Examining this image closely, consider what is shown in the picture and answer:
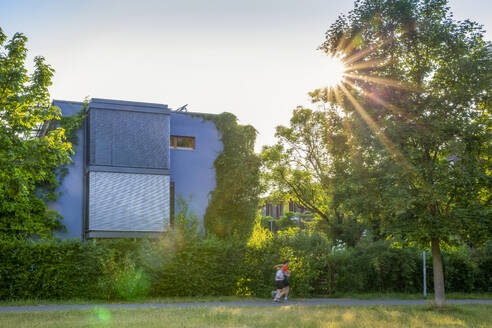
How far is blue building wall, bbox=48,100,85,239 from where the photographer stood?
2641cm

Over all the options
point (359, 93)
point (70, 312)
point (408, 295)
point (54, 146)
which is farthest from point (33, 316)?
point (408, 295)

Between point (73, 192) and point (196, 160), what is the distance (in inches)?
269

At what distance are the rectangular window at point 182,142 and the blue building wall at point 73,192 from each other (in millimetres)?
4982

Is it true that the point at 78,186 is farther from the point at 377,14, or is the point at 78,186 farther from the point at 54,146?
the point at 377,14

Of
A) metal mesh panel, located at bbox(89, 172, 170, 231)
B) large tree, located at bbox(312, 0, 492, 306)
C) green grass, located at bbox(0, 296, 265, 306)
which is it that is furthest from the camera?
metal mesh panel, located at bbox(89, 172, 170, 231)

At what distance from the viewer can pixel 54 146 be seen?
14.1m

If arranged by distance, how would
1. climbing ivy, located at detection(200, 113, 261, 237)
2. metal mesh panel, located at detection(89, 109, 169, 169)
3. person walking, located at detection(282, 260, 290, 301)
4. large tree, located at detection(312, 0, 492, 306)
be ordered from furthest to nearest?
climbing ivy, located at detection(200, 113, 261, 237)
metal mesh panel, located at detection(89, 109, 169, 169)
person walking, located at detection(282, 260, 290, 301)
large tree, located at detection(312, 0, 492, 306)

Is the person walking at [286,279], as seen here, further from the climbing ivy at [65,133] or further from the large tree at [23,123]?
the climbing ivy at [65,133]

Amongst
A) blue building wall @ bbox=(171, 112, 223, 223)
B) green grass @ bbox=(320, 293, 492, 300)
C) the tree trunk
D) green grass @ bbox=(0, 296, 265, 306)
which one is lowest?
green grass @ bbox=(320, 293, 492, 300)

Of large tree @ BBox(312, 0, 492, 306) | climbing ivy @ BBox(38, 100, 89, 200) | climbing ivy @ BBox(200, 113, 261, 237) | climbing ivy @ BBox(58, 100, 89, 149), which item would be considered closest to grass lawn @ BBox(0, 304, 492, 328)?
large tree @ BBox(312, 0, 492, 306)

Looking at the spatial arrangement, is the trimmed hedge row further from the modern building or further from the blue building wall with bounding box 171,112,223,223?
the blue building wall with bounding box 171,112,223,223

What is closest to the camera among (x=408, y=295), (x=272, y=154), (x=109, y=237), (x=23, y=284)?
(x=23, y=284)

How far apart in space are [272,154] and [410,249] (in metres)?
11.9

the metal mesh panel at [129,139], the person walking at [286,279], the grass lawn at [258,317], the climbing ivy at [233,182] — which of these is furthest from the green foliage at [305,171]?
the grass lawn at [258,317]
